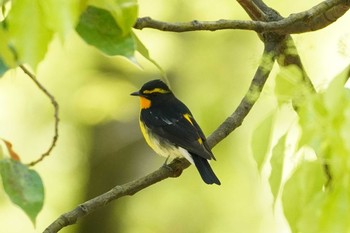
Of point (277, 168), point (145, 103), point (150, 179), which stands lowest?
point (145, 103)

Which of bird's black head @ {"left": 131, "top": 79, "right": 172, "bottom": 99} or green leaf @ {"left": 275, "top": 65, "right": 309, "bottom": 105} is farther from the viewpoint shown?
bird's black head @ {"left": 131, "top": 79, "right": 172, "bottom": 99}

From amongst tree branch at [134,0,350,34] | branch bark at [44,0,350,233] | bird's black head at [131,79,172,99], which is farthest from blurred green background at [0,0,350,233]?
tree branch at [134,0,350,34]

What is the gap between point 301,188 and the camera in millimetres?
947

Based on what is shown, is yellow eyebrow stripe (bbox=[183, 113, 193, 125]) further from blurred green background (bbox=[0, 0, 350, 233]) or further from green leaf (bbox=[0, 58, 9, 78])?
blurred green background (bbox=[0, 0, 350, 233])

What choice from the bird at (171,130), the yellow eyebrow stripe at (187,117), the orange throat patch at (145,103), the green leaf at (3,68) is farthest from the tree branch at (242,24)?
the orange throat patch at (145,103)

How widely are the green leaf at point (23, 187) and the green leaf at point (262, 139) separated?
0.73ft

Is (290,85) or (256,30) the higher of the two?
(290,85)

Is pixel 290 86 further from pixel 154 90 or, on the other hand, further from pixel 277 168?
pixel 154 90

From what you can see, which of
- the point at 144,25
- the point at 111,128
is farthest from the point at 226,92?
the point at 144,25

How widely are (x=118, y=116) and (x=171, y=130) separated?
3.23 m

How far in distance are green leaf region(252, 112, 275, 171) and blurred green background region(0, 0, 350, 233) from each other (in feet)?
16.2

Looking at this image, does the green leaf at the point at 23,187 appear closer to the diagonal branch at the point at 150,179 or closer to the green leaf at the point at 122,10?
the green leaf at the point at 122,10

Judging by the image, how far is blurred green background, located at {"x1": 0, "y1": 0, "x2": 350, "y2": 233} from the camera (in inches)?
242

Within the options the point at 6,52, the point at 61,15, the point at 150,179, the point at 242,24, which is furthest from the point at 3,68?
the point at 150,179
